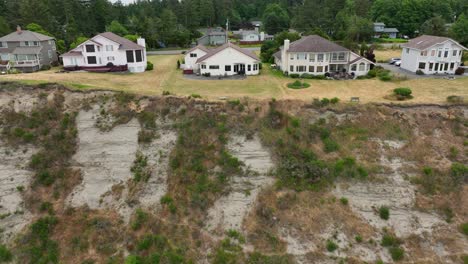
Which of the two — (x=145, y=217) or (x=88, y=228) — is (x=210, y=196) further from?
(x=88, y=228)

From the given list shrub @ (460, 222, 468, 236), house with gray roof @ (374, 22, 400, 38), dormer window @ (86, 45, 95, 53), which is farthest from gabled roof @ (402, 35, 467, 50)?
dormer window @ (86, 45, 95, 53)

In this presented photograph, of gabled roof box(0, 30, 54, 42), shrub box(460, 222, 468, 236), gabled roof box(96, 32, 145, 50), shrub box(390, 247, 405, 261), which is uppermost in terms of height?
gabled roof box(0, 30, 54, 42)

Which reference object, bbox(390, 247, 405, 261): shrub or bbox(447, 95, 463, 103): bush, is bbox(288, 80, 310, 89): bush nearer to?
bbox(447, 95, 463, 103): bush

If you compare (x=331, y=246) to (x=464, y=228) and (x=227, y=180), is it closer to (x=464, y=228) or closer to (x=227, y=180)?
(x=227, y=180)

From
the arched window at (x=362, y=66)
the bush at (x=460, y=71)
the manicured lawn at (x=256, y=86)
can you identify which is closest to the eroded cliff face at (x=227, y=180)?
the manicured lawn at (x=256, y=86)

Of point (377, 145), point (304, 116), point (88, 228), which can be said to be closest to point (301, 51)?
point (304, 116)

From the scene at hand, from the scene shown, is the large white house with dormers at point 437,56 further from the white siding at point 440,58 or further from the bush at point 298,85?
the bush at point 298,85

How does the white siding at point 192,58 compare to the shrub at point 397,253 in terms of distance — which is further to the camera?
the white siding at point 192,58
